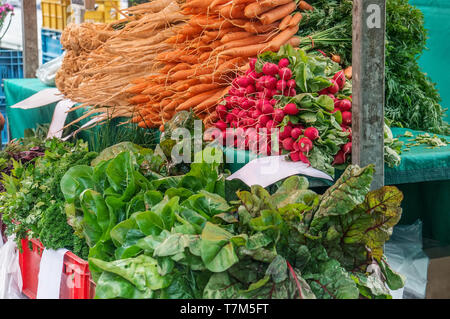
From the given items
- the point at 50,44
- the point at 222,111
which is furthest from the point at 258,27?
the point at 50,44

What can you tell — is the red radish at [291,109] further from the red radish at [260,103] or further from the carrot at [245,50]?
the carrot at [245,50]

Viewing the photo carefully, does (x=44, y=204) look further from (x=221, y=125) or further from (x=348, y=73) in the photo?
(x=348, y=73)

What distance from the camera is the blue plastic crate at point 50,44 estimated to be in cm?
752

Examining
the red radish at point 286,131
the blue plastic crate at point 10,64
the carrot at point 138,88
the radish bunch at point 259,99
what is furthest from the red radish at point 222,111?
the blue plastic crate at point 10,64

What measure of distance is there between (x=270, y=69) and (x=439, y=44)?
2155 mm

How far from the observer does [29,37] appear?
564 cm

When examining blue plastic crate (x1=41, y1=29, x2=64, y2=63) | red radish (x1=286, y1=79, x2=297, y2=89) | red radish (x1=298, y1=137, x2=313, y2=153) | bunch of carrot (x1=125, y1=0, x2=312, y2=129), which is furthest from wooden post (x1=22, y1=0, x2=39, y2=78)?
red radish (x1=298, y1=137, x2=313, y2=153)

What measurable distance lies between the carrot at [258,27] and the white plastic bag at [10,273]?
5.38 ft

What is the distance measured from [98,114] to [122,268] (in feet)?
7.16

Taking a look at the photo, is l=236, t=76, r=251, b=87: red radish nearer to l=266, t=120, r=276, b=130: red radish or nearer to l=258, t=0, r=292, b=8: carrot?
l=266, t=120, r=276, b=130: red radish

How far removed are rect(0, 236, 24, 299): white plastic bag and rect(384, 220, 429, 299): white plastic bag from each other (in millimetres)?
1749
